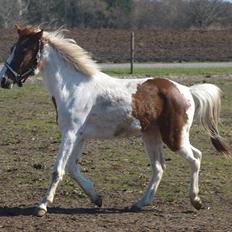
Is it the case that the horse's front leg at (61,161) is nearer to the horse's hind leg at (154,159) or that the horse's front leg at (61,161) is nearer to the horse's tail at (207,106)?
the horse's hind leg at (154,159)

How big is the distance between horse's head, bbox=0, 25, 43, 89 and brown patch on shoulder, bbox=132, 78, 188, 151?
116cm

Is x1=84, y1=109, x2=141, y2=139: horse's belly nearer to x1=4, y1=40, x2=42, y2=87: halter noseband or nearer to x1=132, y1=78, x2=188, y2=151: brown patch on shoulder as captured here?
x1=132, y1=78, x2=188, y2=151: brown patch on shoulder

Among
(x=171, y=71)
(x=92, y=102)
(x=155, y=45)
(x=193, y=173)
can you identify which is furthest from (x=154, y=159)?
(x=155, y=45)

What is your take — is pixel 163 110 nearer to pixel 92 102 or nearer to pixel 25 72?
pixel 92 102

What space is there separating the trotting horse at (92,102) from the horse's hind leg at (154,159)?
0.01m

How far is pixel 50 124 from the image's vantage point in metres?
14.1

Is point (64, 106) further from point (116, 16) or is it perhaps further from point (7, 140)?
point (116, 16)

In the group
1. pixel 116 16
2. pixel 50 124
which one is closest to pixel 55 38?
pixel 50 124

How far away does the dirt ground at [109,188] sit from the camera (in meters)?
7.30

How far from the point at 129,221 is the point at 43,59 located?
2.01 m

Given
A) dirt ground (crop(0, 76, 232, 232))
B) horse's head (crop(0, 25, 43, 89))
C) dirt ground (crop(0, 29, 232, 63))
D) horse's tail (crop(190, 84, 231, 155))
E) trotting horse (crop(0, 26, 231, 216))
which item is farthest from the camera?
dirt ground (crop(0, 29, 232, 63))

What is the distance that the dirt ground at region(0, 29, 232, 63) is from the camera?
3444 cm

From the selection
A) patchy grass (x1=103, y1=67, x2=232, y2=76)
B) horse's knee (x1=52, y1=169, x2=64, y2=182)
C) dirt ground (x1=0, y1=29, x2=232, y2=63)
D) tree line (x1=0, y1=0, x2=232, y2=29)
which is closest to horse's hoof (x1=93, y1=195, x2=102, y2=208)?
horse's knee (x1=52, y1=169, x2=64, y2=182)

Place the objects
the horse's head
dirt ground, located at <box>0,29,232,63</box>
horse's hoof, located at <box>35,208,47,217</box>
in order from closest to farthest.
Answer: horse's hoof, located at <box>35,208,47,217</box> < the horse's head < dirt ground, located at <box>0,29,232,63</box>
